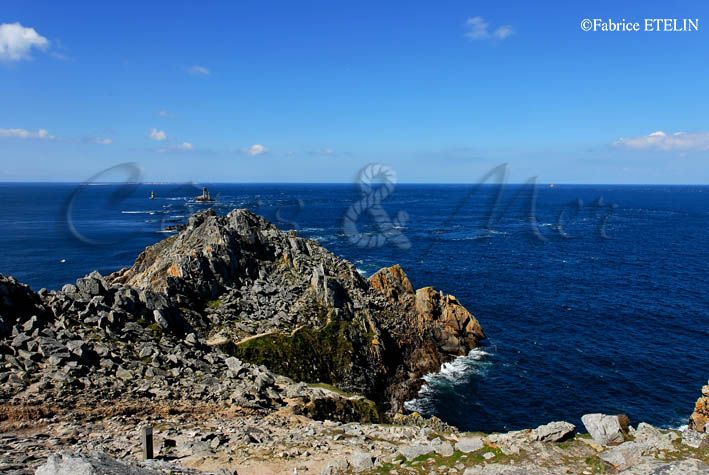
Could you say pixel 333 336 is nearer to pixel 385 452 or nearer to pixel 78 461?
pixel 385 452

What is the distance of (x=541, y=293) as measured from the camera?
76250 millimetres

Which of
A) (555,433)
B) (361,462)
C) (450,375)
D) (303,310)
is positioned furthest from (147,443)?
(450,375)

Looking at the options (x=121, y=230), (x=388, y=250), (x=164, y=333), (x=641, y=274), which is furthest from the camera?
(x=121, y=230)

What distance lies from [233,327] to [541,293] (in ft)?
184

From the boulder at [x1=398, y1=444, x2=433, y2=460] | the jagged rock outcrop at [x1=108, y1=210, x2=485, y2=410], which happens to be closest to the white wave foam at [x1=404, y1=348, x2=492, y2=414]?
the jagged rock outcrop at [x1=108, y1=210, x2=485, y2=410]

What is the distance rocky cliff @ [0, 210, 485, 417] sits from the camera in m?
23.8

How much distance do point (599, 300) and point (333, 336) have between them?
5096 cm

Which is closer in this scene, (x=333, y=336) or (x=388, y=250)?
(x=333, y=336)

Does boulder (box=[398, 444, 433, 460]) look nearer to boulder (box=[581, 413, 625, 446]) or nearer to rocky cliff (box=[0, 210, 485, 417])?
boulder (box=[581, 413, 625, 446])

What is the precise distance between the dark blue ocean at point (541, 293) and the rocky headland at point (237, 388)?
27.3 feet

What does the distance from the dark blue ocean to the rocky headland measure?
832 cm

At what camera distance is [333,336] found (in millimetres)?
40375

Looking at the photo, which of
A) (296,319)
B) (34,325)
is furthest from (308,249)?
(34,325)

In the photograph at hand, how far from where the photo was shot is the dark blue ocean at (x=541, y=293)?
43906mm
